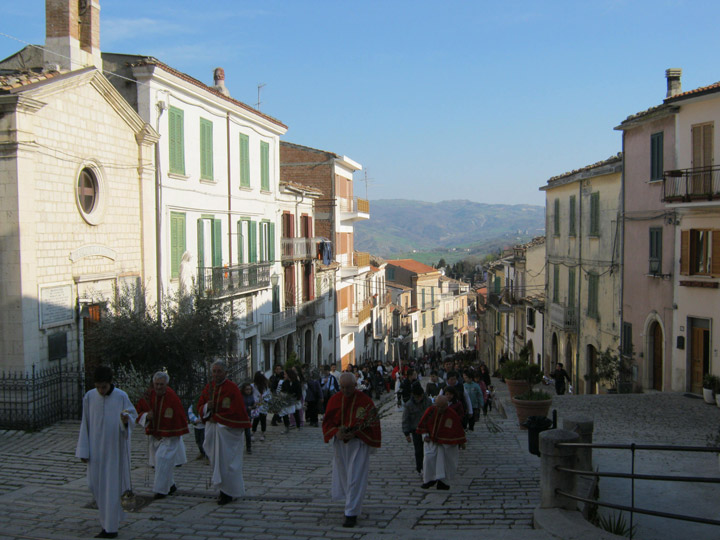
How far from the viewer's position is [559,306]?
105 feet

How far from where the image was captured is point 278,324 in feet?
99.8

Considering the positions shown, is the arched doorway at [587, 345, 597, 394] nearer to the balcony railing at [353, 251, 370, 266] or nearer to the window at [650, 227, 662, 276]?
the window at [650, 227, 662, 276]

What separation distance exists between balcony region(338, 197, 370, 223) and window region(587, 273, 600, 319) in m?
16.9

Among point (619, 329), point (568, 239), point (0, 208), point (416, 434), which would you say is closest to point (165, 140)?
point (0, 208)

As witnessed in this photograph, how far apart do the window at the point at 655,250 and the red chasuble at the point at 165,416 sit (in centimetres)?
1756

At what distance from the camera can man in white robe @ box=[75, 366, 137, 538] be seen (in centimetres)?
757

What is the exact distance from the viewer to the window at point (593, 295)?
92.5 feet

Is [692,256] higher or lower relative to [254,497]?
higher

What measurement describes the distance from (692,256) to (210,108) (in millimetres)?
15666

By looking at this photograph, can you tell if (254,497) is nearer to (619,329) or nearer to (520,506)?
(520,506)

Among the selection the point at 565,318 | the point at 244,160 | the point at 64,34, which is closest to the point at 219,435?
the point at 64,34

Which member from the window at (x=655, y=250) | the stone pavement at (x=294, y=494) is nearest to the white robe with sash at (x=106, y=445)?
the stone pavement at (x=294, y=494)

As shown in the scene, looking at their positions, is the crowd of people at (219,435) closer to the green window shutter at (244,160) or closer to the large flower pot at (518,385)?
the large flower pot at (518,385)

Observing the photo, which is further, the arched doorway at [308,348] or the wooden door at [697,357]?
the arched doorway at [308,348]
